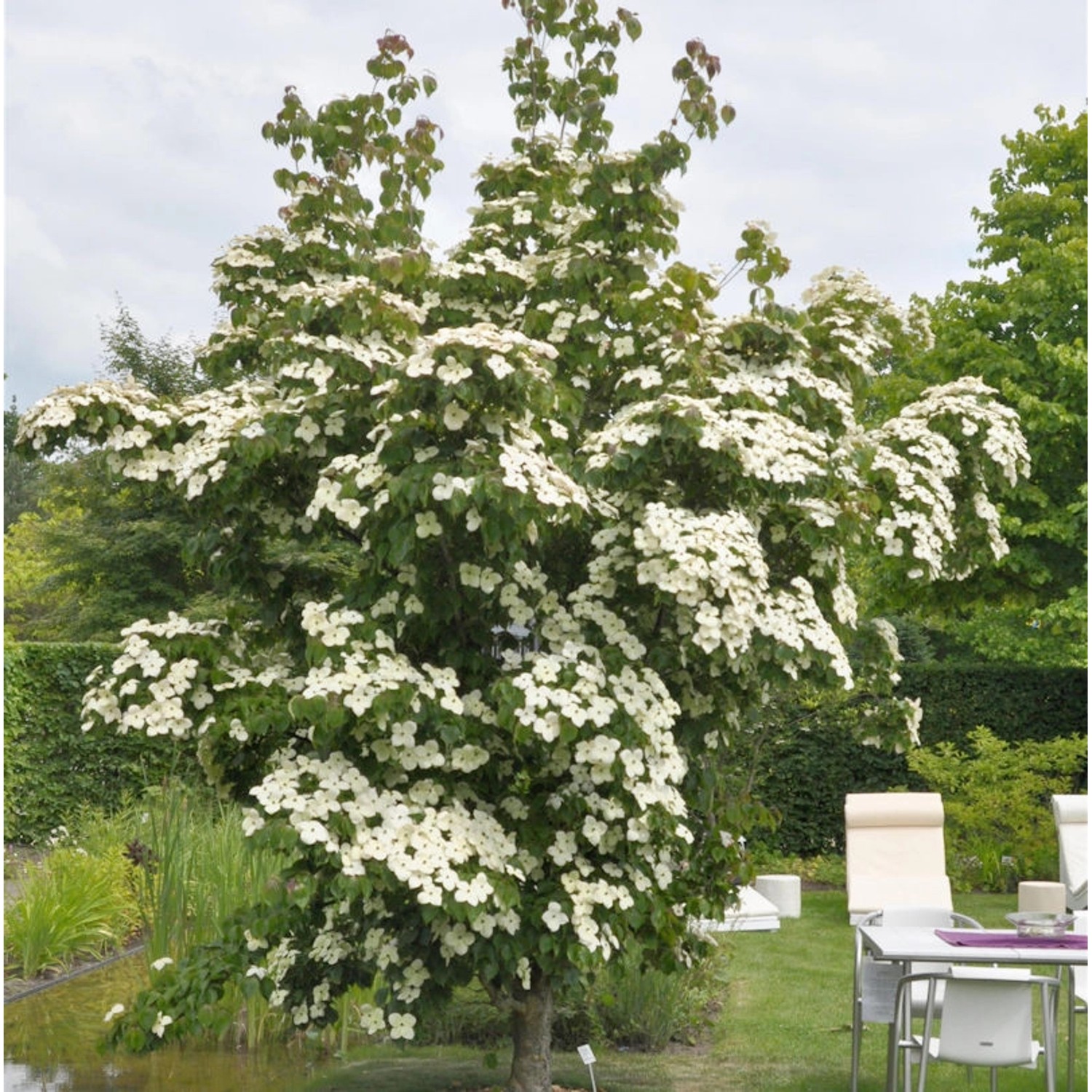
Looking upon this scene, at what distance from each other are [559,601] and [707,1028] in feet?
9.07

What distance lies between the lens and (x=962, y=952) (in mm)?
4699

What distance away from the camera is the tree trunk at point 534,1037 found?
4.69 m

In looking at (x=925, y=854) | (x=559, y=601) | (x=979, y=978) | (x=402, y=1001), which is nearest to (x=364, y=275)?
(x=559, y=601)

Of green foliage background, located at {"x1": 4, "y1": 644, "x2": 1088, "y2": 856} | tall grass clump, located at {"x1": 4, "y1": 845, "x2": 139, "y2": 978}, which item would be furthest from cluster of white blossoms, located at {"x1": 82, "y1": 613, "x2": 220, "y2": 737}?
green foliage background, located at {"x1": 4, "y1": 644, "x2": 1088, "y2": 856}

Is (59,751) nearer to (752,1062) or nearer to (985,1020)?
(752,1062)

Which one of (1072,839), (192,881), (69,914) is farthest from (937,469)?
(1072,839)

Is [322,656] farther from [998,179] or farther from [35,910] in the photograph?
[998,179]

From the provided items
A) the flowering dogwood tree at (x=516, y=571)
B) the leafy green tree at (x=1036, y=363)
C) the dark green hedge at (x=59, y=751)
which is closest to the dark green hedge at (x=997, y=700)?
the leafy green tree at (x=1036, y=363)

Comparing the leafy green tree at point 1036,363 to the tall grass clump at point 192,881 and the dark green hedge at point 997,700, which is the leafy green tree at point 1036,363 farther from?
the tall grass clump at point 192,881

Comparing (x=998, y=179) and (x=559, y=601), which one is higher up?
(x=998, y=179)

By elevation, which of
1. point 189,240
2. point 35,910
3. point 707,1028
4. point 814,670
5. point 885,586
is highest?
point 189,240

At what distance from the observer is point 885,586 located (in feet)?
42.7

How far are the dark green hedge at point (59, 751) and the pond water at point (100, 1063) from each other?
502cm

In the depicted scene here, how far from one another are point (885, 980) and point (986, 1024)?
0.94 meters
